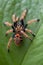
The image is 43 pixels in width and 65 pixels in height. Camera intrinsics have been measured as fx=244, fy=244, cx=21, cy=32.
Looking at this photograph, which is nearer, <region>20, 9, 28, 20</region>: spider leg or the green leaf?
the green leaf

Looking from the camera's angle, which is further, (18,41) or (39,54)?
(18,41)

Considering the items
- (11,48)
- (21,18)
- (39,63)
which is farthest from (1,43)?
(39,63)

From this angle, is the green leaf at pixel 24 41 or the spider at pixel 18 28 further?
the spider at pixel 18 28

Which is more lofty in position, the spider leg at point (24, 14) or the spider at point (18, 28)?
the spider leg at point (24, 14)

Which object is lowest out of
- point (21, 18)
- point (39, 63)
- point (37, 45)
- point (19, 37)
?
point (39, 63)

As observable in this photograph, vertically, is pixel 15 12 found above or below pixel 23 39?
above

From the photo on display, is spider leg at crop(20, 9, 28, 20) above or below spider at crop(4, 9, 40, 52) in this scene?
above

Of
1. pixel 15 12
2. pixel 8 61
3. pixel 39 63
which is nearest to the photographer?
pixel 39 63

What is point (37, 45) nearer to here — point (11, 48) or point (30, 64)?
point (30, 64)

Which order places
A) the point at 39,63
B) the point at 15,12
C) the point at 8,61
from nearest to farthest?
1. the point at 39,63
2. the point at 8,61
3. the point at 15,12
